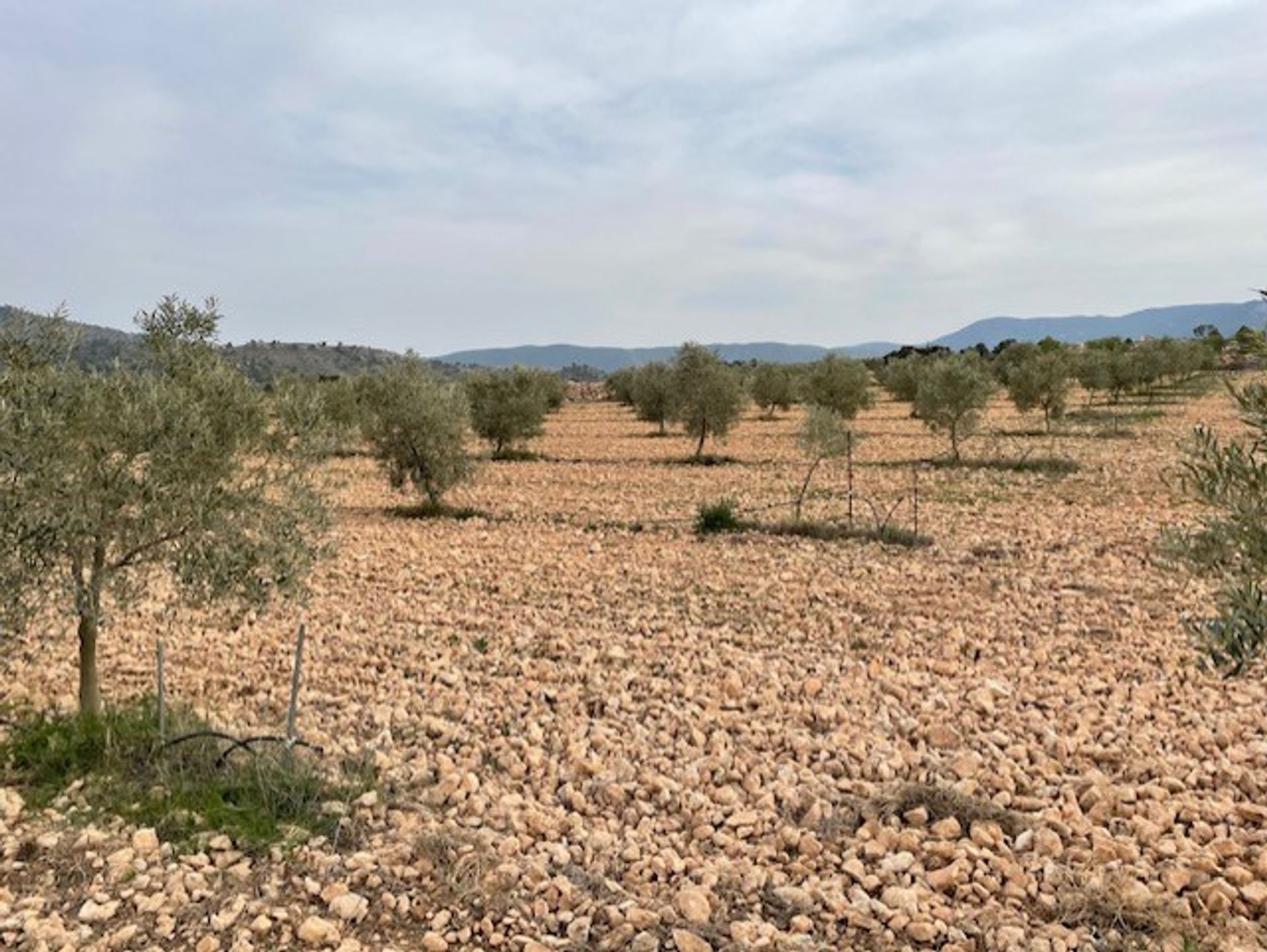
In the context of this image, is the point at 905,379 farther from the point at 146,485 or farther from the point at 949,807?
the point at 146,485

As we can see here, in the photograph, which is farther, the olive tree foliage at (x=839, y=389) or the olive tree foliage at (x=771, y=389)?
the olive tree foliage at (x=771, y=389)

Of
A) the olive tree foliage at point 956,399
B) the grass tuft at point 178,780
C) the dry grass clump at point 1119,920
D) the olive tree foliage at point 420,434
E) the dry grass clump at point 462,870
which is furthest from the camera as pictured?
the olive tree foliage at point 956,399

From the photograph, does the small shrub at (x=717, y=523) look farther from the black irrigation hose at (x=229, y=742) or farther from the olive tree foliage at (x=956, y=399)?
the olive tree foliage at (x=956, y=399)

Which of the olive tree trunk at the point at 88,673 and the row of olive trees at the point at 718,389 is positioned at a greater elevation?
the row of olive trees at the point at 718,389

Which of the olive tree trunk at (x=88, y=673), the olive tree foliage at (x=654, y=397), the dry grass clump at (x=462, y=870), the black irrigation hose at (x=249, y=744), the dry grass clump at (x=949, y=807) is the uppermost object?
the olive tree foliage at (x=654, y=397)

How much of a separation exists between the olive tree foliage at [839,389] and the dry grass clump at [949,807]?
43955mm

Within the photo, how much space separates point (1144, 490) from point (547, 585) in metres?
16.5

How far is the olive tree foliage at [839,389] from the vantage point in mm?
50812

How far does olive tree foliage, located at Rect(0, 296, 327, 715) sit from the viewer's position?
7.18 meters

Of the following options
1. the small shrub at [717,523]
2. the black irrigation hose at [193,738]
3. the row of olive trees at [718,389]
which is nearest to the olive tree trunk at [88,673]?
the black irrigation hose at [193,738]

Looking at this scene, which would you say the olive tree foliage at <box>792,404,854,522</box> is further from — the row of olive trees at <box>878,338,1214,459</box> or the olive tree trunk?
the olive tree trunk

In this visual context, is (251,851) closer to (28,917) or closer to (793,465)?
(28,917)

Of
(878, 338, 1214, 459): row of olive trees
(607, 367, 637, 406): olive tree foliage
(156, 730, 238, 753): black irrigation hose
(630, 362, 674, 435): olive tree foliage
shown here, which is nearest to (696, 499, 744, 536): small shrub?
(156, 730, 238, 753): black irrigation hose

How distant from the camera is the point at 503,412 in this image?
38.2 m
